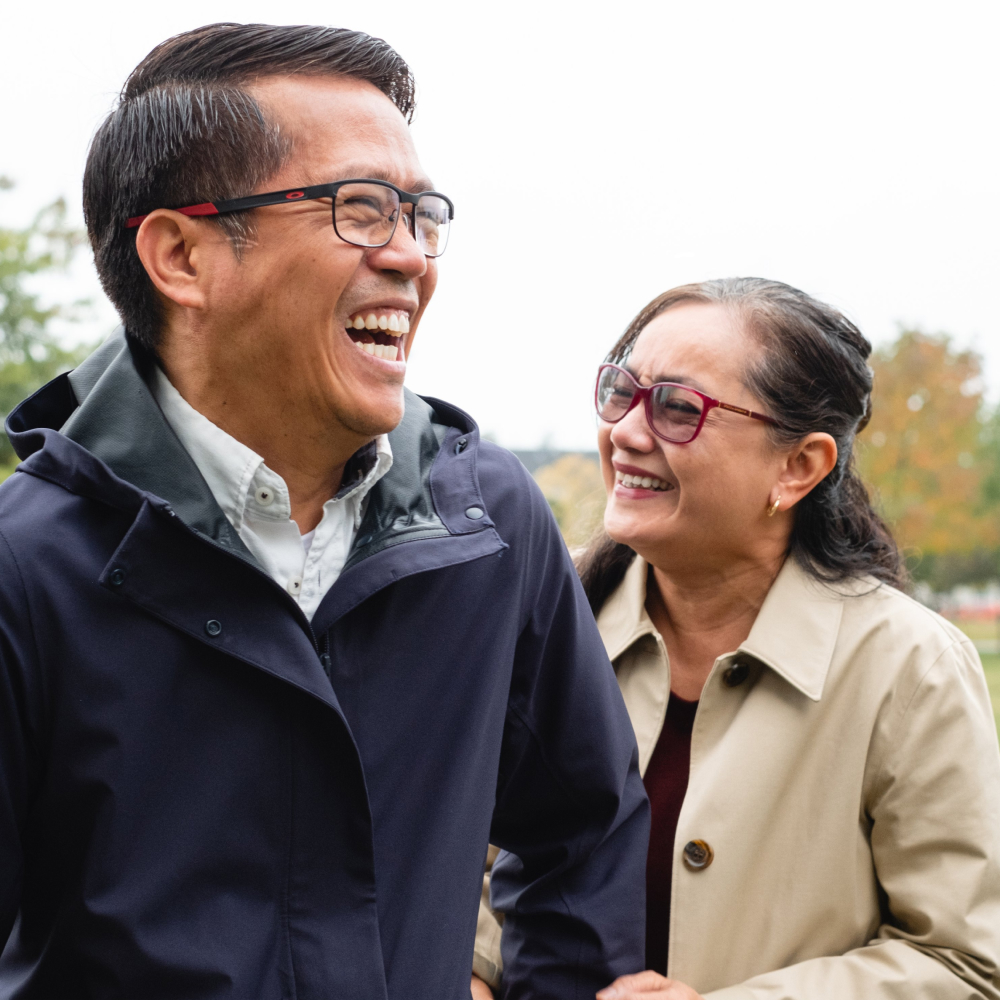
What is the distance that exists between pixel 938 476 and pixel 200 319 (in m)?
29.8

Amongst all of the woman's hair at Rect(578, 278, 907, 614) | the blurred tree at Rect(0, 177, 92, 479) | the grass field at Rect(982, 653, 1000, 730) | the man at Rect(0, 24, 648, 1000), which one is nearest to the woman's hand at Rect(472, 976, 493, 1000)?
the man at Rect(0, 24, 648, 1000)

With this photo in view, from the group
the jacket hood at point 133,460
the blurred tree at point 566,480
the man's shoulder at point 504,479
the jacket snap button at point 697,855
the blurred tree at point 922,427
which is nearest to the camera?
the jacket hood at point 133,460

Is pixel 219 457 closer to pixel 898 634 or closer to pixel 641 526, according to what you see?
pixel 641 526

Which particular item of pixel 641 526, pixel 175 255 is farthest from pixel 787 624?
pixel 175 255

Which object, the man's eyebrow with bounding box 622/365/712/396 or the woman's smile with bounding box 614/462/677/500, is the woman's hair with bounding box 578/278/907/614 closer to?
the man's eyebrow with bounding box 622/365/712/396

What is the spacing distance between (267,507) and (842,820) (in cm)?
155

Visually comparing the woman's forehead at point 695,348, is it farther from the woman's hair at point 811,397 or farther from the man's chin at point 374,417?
the man's chin at point 374,417

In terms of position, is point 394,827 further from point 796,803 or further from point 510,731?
point 796,803

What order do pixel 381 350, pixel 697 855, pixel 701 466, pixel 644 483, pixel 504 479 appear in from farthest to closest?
pixel 644 483 < pixel 701 466 < pixel 697 855 < pixel 504 479 < pixel 381 350

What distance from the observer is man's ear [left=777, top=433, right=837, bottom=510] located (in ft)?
9.99

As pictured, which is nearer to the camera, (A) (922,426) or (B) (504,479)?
(B) (504,479)

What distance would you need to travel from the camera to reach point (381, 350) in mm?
1970

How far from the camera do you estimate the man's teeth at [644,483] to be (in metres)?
3.02

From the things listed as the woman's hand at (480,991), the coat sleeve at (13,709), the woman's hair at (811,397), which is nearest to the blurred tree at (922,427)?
the woman's hair at (811,397)
